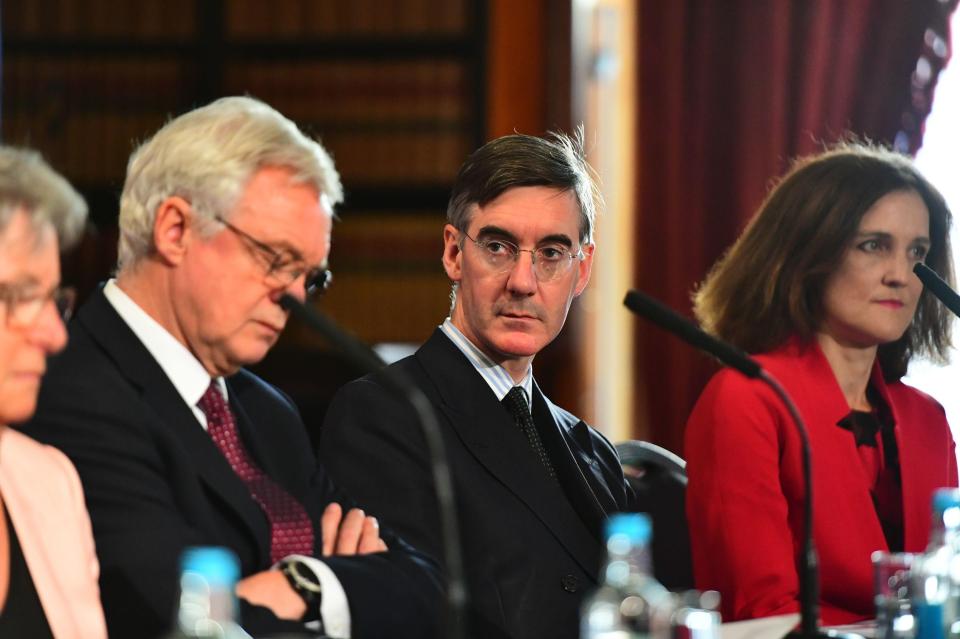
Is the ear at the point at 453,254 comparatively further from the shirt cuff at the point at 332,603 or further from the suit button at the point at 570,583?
the shirt cuff at the point at 332,603

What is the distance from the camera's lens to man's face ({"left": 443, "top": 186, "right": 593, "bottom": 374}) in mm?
2475

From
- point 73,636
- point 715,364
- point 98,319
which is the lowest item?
point 715,364

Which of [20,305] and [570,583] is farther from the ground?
[20,305]

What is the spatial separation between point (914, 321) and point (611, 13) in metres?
1.97

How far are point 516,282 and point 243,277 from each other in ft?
2.15

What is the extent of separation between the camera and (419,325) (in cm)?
467

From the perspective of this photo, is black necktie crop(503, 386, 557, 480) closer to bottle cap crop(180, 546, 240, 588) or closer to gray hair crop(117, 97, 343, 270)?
gray hair crop(117, 97, 343, 270)

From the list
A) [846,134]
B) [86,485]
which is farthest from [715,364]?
[86,485]

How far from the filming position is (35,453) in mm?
1786

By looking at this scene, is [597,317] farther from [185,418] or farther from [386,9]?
[185,418]

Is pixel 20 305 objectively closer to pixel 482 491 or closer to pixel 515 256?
pixel 482 491

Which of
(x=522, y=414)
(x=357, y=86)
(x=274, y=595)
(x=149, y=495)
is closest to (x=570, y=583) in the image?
(x=522, y=414)

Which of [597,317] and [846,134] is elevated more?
[846,134]

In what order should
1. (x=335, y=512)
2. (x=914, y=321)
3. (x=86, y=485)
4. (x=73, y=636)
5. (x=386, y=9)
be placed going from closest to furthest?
(x=73, y=636)
(x=86, y=485)
(x=335, y=512)
(x=914, y=321)
(x=386, y=9)
